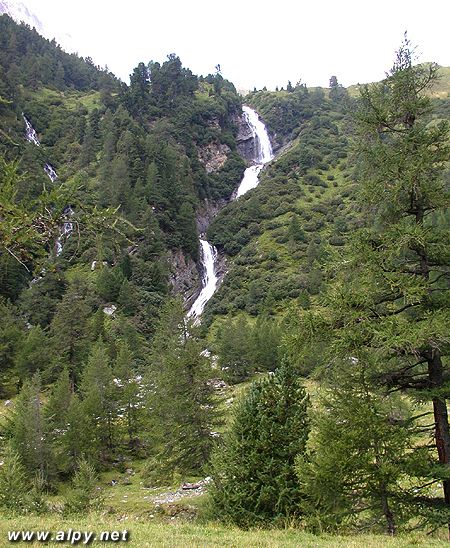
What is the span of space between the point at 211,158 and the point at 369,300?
116557mm

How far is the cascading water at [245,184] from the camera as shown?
78.1m

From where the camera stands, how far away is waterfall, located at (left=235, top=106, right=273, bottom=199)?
4624 inches

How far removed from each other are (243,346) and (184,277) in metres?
36.6

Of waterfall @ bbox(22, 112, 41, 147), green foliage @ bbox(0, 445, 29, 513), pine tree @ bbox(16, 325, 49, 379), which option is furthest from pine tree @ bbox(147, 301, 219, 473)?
waterfall @ bbox(22, 112, 41, 147)

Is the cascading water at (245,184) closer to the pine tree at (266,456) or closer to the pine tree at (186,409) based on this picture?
the pine tree at (186,409)

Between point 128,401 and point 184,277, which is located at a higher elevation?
point 184,277

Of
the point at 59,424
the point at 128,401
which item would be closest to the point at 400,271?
the point at 59,424

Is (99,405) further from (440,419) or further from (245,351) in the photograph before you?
(440,419)

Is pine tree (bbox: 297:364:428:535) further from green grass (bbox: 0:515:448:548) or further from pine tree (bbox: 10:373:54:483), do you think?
pine tree (bbox: 10:373:54:483)

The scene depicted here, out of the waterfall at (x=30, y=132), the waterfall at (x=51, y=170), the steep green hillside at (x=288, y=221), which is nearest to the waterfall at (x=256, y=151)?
the steep green hillside at (x=288, y=221)

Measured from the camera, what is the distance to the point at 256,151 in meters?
136

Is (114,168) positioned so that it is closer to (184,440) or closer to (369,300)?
(184,440)

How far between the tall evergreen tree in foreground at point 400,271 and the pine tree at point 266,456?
4618mm

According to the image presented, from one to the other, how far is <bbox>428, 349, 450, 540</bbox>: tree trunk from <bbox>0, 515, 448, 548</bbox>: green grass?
4.78 feet
